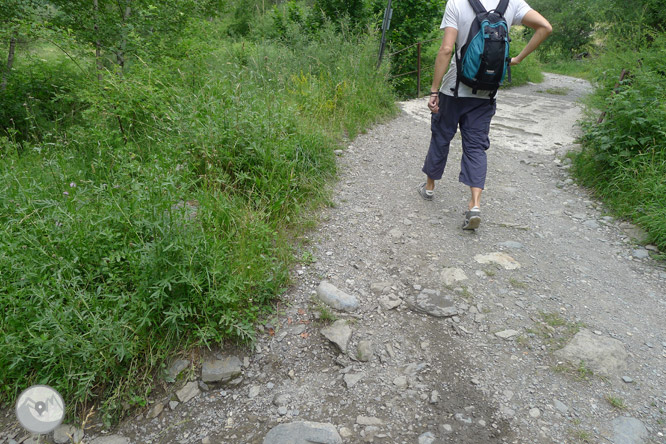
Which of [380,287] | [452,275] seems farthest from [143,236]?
[452,275]

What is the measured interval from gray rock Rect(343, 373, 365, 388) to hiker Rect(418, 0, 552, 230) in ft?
6.44

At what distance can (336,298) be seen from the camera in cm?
295

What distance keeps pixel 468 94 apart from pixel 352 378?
8.59 feet

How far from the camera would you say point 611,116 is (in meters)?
5.07

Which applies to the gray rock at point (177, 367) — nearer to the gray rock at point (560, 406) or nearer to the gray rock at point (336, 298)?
the gray rock at point (336, 298)

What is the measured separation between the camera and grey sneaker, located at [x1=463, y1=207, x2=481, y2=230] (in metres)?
3.73

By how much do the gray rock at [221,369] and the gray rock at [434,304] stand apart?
129 centimetres

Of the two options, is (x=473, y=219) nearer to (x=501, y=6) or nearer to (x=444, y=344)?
(x=444, y=344)

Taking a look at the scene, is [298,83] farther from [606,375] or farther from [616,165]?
[606,375]

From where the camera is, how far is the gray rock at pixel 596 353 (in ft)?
8.06

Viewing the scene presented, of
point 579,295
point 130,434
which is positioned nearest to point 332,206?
point 579,295

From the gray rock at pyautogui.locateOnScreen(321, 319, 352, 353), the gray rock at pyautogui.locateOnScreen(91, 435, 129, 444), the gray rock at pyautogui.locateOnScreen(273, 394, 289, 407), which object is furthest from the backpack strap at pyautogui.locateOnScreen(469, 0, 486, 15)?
the gray rock at pyautogui.locateOnScreen(91, 435, 129, 444)

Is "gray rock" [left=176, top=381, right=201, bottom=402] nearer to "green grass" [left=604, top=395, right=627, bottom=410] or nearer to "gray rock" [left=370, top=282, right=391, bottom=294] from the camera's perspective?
"gray rock" [left=370, top=282, right=391, bottom=294]

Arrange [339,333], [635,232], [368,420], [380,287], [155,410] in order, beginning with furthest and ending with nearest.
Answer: [635,232], [380,287], [339,333], [155,410], [368,420]
